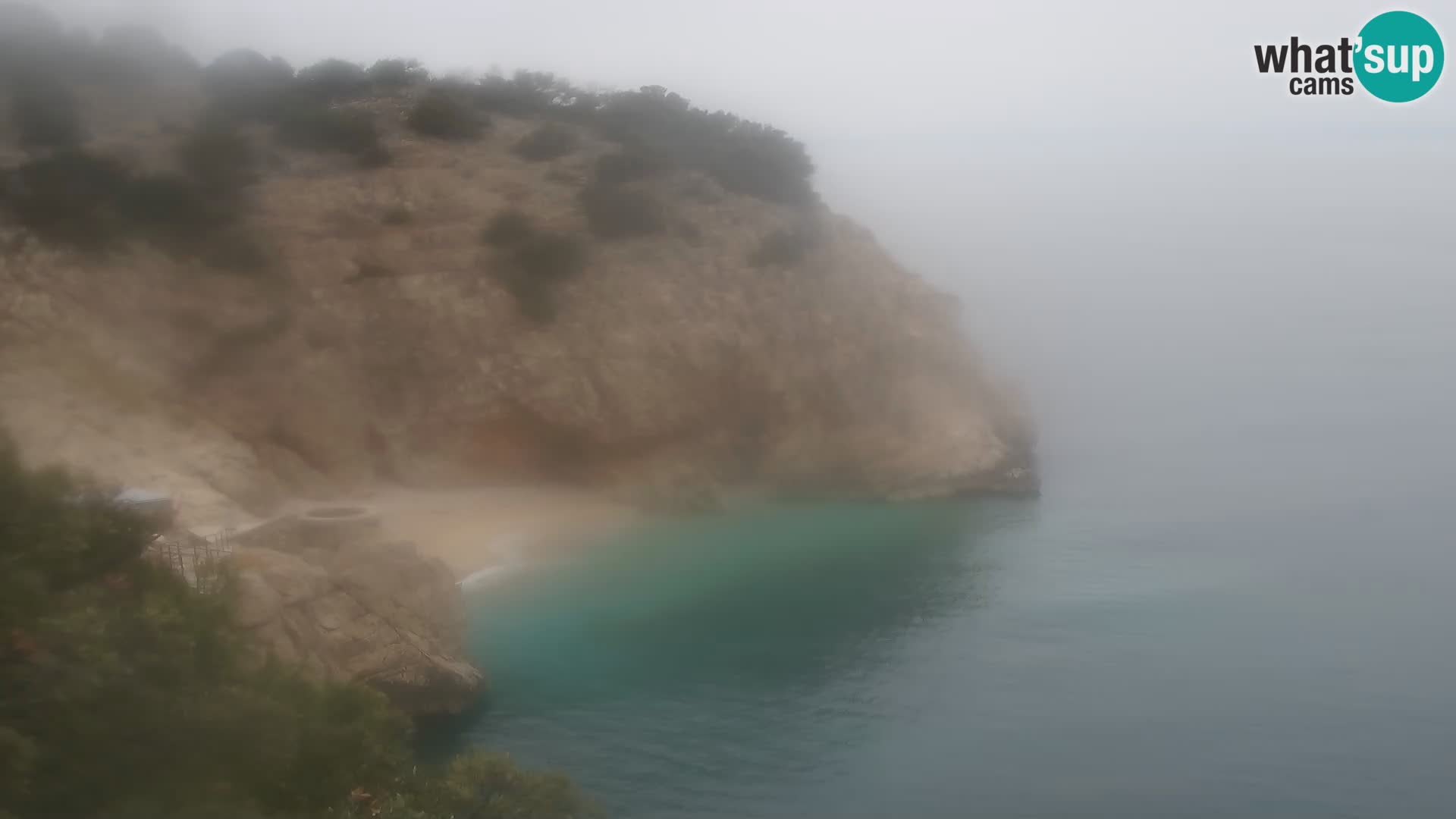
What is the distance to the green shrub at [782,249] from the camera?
1125 inches

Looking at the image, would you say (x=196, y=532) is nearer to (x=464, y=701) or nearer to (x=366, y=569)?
(x=366, y=569)

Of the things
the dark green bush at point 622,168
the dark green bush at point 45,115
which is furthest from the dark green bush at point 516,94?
the dark green bush at point 45,115

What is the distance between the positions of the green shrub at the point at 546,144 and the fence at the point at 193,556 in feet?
48.5

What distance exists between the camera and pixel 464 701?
14.5 meters

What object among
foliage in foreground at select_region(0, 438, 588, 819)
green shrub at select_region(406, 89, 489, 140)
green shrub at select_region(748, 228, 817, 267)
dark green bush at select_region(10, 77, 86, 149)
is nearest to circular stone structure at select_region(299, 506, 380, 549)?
foliage in foreground at select_region(0, 438, 588, 819)

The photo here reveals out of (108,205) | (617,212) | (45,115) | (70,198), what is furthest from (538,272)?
(45,115)

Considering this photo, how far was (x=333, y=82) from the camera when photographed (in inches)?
1132

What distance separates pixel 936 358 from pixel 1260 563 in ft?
36.3

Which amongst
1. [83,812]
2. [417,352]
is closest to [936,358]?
[417,352]

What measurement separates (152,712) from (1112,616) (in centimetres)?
1456

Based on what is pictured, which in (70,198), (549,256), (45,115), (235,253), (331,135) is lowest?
(235,253)

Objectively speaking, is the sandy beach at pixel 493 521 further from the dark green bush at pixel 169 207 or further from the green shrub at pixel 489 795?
the green shrub at pixel 489 795

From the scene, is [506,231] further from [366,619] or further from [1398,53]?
Result: [1398,53]

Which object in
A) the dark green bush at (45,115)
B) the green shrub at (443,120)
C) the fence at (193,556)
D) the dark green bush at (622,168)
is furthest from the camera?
the dark green bush at (622,168)
